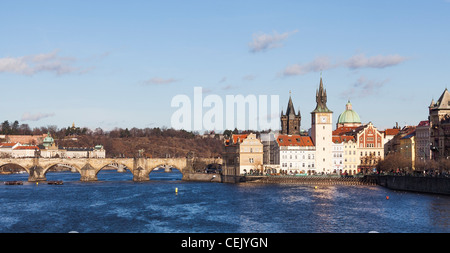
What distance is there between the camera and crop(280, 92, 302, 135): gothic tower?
161125 millimetres

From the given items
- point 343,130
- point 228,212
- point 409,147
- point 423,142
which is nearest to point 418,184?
point 423,142

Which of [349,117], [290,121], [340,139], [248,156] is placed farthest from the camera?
[349,117]

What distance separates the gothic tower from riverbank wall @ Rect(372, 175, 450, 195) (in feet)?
171

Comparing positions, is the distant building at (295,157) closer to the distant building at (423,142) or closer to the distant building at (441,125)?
the distant building at (423,142)

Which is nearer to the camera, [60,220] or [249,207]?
[60,220]

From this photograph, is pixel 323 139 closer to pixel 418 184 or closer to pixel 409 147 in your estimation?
pixel 409 147

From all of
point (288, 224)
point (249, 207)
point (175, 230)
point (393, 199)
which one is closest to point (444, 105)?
point (393, 199)

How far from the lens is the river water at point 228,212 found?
5456 centimetres

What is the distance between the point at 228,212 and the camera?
67.8 meters

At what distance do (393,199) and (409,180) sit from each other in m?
17.7

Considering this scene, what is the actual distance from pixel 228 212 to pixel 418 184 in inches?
1622

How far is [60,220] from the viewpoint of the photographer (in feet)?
199

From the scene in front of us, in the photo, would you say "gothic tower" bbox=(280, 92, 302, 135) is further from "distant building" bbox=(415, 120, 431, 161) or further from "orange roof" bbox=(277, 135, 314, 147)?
"distant building" bbox=(415, 120, 431, 161)
